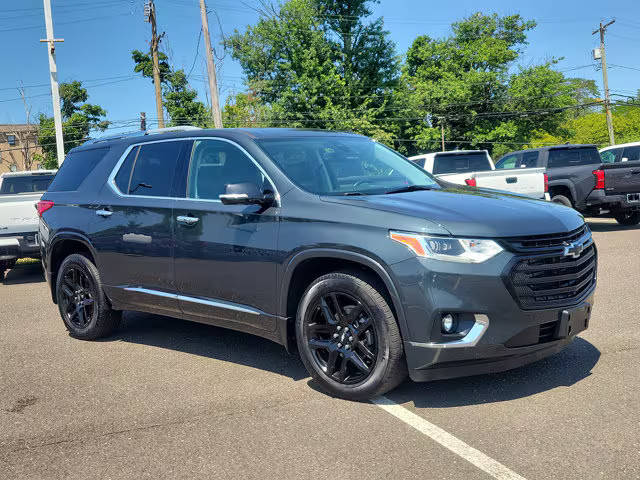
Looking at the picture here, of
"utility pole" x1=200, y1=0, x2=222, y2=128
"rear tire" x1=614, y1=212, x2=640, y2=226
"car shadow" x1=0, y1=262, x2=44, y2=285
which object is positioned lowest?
"car shadow" x1=0, y1=262, x2=44, y2=285

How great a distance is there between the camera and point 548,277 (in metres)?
3.81

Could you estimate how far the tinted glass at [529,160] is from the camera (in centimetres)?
1489

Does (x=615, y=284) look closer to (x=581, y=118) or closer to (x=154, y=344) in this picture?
(x=154, y=344)

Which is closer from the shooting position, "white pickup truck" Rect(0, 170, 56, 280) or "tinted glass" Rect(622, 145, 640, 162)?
"white pickup truck" Rect(0, 170, 56, 280)

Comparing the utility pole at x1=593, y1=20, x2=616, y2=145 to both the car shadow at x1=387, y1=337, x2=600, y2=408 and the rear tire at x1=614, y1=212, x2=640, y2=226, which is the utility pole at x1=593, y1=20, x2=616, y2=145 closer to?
the rear tire at x1=614, y1=212, x2=640, y2=226

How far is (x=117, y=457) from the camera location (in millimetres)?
3449

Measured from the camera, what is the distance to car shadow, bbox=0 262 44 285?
11.0 m

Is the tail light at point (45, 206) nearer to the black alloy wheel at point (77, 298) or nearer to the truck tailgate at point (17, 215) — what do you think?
the black alloy wheel at point (77, 298)

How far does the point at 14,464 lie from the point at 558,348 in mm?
3251

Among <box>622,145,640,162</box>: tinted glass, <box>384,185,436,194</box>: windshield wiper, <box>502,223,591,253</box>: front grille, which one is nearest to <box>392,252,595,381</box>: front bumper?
<box>502,223,591,253</box>: front grille

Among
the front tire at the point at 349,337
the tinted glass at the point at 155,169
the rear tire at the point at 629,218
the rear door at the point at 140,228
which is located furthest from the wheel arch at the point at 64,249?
the rear tire at the point at 629,218

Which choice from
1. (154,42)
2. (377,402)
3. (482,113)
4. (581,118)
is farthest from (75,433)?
(581,118)

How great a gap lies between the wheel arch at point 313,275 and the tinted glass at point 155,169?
1.53 metres

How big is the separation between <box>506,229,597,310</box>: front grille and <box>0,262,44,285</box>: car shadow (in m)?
9.33
